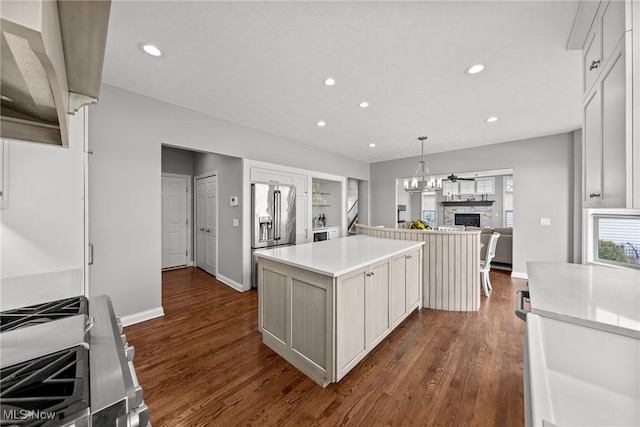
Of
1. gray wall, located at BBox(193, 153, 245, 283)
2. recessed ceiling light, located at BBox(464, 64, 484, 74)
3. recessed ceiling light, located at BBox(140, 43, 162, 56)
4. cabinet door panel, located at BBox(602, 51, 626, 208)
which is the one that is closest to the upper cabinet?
cabinet door panel, located at BBox(602, 51, 626, 208)

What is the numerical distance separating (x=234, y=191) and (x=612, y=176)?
392 cm

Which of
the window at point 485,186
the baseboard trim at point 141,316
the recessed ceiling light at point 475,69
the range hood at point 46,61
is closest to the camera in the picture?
the range hood at point 46,61

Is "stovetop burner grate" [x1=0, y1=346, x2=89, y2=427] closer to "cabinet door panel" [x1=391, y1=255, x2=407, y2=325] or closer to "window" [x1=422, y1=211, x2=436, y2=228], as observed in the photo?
"cabinet door panel" [x1=391, y1=255, x2=407, y2=325]

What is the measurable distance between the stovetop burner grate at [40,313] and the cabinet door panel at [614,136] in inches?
89.3

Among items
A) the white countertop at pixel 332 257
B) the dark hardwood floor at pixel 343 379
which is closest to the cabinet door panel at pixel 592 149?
the white countertop at pixel 332 257

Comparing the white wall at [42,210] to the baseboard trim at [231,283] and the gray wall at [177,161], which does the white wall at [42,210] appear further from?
the gray wall at [177,161]

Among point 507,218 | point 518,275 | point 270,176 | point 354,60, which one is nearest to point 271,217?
point 270,176

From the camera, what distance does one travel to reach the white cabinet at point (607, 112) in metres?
1.02

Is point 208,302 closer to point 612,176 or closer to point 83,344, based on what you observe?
point 83,344

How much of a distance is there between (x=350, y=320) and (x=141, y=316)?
2491 millimetres

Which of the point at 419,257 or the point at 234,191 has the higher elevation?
the point at 234,191

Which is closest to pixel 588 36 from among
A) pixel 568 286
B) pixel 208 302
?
pixel 568 286

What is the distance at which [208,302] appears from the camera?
3.31 metres

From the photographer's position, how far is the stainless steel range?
1.50 feet
